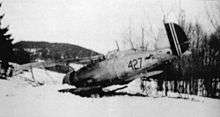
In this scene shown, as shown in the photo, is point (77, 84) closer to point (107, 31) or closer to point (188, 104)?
point (107, 31)

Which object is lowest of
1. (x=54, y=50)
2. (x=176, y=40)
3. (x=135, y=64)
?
(x=135, y=64)

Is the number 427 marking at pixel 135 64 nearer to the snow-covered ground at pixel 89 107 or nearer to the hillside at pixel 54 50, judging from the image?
the snow-covered ground at pixel 89 107

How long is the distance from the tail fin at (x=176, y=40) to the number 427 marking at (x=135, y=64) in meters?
0.67

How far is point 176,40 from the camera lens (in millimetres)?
5422

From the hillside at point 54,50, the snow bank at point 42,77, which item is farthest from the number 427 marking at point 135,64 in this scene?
the snow bank at point 42,77

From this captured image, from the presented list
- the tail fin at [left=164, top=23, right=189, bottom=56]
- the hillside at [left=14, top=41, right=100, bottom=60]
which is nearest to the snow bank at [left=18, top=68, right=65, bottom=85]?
the hillside at [left=14, top=41, right=100, bottom=60]

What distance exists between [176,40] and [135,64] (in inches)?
35.3

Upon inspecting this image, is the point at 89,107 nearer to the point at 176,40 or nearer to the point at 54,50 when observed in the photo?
the point at 176,40

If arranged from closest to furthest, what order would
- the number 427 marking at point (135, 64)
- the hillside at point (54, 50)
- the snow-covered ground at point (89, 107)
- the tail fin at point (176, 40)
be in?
the snow-covered ground at point (89, 107), the tail fin at point (176, 40), the number 427 marking at point (135, 64), the hillside at point (54, 50)

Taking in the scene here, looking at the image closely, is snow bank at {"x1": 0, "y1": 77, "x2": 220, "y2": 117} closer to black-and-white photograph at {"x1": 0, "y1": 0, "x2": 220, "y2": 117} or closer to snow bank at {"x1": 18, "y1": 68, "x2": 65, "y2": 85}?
black-and-white photograph at {"x1": 0, "y1": 0, "x2": 220, "y2": 117}

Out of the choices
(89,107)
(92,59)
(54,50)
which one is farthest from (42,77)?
(89,107)

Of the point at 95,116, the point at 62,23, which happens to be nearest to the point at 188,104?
the point at 95,116

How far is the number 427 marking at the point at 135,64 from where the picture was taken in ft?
18.1

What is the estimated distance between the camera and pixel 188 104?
4973mm
